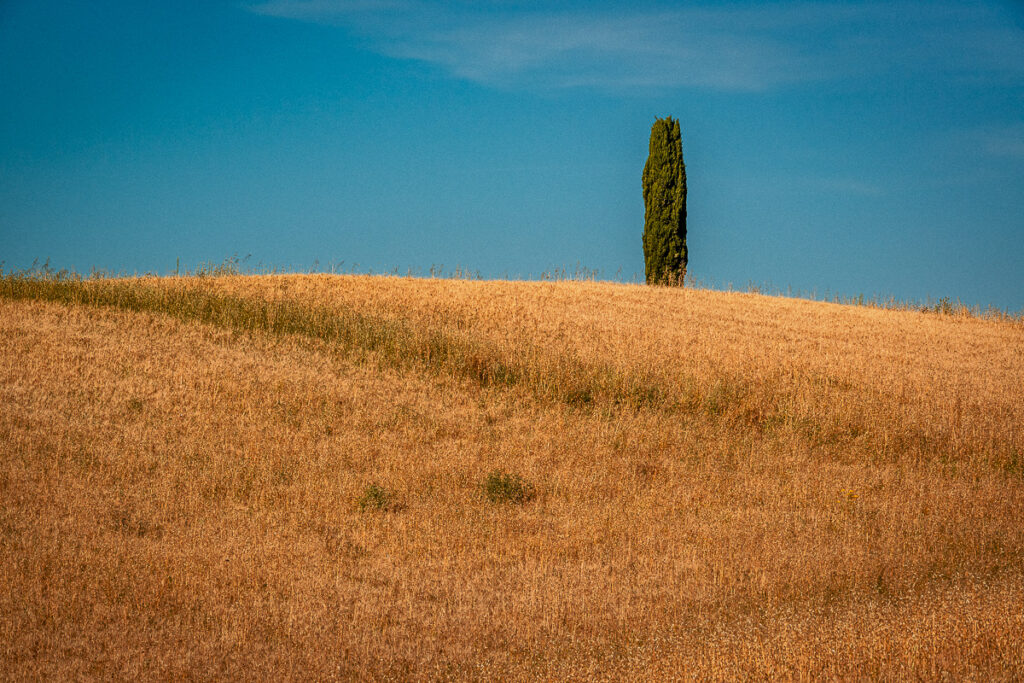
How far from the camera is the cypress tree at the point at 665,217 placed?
34688 mm

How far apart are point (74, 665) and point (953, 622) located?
23.7 feet

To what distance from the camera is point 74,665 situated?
648 cm

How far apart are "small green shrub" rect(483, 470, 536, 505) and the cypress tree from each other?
24.2 meters

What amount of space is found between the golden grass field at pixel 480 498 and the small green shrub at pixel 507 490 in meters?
0.12

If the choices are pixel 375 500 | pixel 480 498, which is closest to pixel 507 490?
pixel 480 498

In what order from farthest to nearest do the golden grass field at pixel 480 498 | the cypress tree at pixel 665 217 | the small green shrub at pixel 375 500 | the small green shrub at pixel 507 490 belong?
the cypress tree at pixel 665 217 → the small green shrub at pixel 507 490 → the small green shrub at pixel 375 500 → the golden grass field at pixel 480 498

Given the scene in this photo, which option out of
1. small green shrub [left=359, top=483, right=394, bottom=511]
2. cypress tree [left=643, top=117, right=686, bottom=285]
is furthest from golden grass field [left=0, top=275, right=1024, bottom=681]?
cypress tree [left=643, top=117, right=686, bottom=285]

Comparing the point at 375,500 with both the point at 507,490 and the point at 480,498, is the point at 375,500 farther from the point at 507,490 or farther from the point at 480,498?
the point at 507,490

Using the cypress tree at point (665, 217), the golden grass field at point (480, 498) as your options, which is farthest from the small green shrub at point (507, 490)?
the cypress tree at point (665, 217)

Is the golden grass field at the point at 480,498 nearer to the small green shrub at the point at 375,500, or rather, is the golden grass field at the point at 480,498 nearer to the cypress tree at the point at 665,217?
the small green shrub at the point at 375,500

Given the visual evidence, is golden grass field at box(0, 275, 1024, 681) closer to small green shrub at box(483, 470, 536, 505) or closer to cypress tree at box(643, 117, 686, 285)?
small green shrub at box(483, 470, 536, 505)

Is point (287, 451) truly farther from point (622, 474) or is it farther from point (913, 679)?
point (913, 679)

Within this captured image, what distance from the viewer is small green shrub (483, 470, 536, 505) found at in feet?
36.8

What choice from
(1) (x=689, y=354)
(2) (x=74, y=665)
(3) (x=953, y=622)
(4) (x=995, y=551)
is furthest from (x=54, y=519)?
(1) (x=689, y=354)
